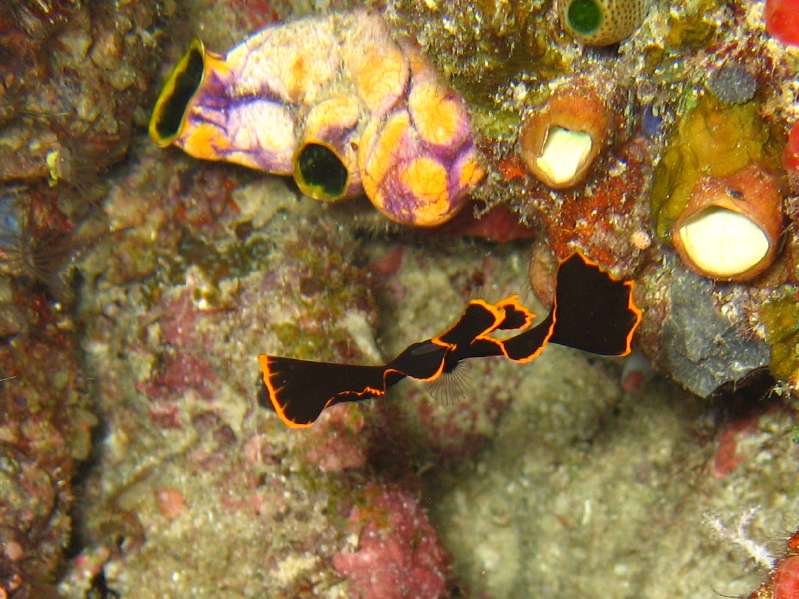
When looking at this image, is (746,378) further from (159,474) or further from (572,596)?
(159,474)

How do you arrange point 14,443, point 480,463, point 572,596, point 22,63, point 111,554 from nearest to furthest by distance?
point 22,63
point 14,443
point 111,554
point 572,596
point 480,463

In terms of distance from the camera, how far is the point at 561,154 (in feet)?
9.64

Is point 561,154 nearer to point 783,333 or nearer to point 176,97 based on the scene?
point 783,333

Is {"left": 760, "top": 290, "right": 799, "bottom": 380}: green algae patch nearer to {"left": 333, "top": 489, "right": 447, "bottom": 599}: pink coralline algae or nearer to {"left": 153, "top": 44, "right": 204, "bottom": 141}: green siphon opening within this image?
{"left": 333, "top": 489, "right": 447, "bottom": 599}: pink coralline algae

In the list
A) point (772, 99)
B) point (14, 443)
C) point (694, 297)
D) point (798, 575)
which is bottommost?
point (798, 575)

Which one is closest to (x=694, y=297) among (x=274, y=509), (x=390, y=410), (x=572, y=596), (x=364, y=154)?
(x=364, y=154)

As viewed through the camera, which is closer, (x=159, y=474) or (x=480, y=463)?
(x=159, y=474)

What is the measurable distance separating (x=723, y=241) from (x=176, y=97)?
9.75 feet

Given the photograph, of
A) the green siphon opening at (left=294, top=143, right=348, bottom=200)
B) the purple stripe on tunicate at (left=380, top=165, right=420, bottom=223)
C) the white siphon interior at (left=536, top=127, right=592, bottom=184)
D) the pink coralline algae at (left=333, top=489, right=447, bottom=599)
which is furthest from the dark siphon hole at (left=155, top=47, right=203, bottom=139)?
the pink coralline algae at (left=333, top=489, right=447, bottom=599)

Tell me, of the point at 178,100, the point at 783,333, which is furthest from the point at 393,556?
the point at 178,100

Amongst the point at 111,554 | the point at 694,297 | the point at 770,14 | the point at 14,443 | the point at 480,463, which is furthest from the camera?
the point at 480,463

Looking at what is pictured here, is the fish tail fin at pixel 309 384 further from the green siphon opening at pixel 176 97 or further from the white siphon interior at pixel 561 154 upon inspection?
the green siphon opening at pixel 176 97

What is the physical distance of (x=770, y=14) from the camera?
7.87 ft

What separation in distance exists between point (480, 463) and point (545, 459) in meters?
0.52
